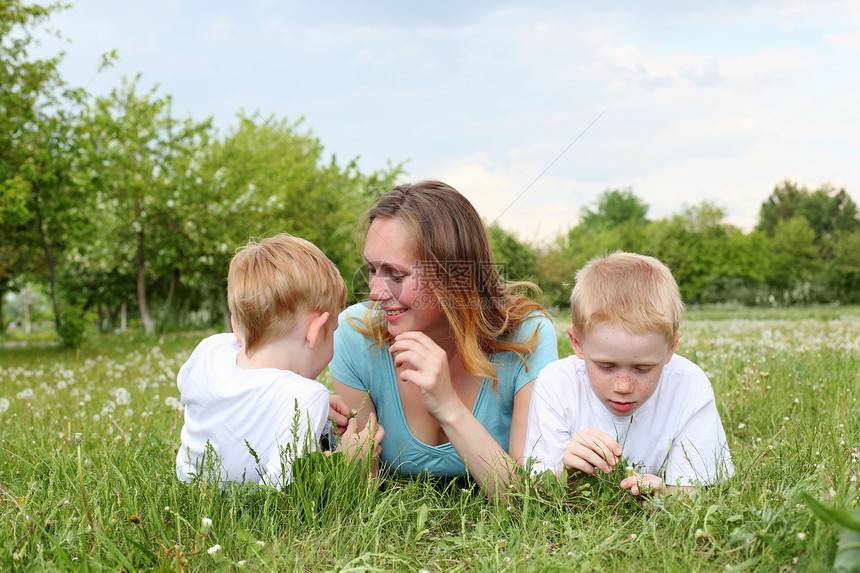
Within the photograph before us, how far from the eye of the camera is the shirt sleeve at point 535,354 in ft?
10.4

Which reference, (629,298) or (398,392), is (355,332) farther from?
(629,298)

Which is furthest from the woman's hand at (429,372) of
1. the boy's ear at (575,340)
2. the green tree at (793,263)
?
the green tree at (793,263)

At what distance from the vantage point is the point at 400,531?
7.85ft

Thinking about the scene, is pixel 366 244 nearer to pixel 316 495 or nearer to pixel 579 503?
pixel 316 495

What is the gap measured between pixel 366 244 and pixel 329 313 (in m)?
0.46

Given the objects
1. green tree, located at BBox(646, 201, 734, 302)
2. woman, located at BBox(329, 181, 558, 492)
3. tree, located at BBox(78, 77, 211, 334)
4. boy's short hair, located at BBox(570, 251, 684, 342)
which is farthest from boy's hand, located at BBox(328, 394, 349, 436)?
green tree, located at BBox(646, 201, 734, 302)

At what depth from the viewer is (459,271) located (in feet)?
10.1

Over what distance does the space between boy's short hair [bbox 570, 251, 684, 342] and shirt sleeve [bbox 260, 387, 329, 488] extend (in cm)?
120

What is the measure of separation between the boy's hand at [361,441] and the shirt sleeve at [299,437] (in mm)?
176

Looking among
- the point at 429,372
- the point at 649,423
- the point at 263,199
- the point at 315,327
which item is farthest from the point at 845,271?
the point at 315,327

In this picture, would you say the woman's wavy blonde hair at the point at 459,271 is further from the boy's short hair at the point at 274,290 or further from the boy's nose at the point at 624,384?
the boy's nose at the point at 624,384

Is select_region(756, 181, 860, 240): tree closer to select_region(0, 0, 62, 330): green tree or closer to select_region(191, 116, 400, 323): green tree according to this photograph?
select_region(191, 116, 400, 323): green tree

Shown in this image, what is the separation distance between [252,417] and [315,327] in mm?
479

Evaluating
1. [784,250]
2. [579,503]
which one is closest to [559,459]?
[579,503]
